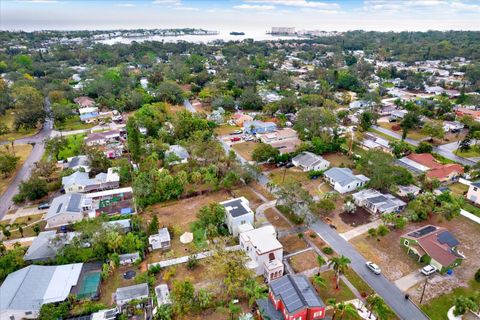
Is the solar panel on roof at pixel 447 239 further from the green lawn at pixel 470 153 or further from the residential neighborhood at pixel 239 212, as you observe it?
the green lawn at pixel 470 153

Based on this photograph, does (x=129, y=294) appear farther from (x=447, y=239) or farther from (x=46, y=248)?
(x=447, y=239)

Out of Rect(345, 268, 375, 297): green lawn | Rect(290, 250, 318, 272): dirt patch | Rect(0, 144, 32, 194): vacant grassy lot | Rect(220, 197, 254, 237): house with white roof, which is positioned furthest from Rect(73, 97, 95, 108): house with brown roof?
Rect(345, 268, 375, 297): green lawn

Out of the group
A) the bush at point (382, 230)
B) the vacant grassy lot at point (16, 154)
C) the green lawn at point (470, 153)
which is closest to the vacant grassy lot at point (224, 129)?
the vacant grassy lot at point (16, 154)

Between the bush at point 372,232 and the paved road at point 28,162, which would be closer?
the bush at point 372,232

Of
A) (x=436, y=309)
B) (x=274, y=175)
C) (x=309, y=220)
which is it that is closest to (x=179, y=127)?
(x=274, y=175)

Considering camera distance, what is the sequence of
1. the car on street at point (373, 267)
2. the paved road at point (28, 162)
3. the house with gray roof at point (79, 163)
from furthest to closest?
the house with gray roof at point (79, 163), the paved road at point (28, 162), the car on street at point (373, 267)

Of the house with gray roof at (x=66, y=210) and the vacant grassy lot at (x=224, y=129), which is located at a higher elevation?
the vacant grassy lot at (x=224, y=129)

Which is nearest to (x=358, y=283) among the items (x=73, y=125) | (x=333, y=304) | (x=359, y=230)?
(x=333, y=304)
